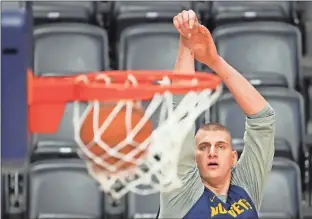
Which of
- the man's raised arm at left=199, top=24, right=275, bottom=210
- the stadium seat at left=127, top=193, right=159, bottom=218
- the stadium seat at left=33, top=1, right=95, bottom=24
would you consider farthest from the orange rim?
the stadium seat at left=33, top=1, right=95, bottom=24

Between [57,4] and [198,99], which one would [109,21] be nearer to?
[57,4]

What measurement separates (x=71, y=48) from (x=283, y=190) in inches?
39.0

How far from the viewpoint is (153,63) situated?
10.3ft

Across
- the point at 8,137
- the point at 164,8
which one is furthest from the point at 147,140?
the point at 164,8

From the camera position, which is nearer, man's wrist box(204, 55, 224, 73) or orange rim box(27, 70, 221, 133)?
orange rim box(27, 70, 221, 133)

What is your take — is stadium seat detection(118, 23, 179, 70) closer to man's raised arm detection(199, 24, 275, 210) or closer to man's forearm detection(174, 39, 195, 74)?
man's raised arm detection(199, 24, 275, 210)

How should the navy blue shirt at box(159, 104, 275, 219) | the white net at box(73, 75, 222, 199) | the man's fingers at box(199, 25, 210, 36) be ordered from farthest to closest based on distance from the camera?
the navy blue shirt at box(159, 104, 275, 219) < the man's fingers at box(199, 25, 210, 36) < the white net at box(73, 75, 222, 199)

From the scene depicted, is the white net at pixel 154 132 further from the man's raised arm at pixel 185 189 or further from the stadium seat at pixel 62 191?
the stadium seat at pixel 62 191

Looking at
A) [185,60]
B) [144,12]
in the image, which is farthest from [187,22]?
[144,12]

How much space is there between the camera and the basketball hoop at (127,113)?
1.57 meters

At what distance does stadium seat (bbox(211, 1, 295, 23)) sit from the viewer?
11.0ft

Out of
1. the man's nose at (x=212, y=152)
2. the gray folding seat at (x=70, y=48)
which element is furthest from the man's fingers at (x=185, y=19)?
the gray folding seat at (x=70, y=48)

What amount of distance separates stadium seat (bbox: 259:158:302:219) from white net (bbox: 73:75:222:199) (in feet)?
3.29

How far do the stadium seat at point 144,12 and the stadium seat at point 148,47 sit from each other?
144mm
